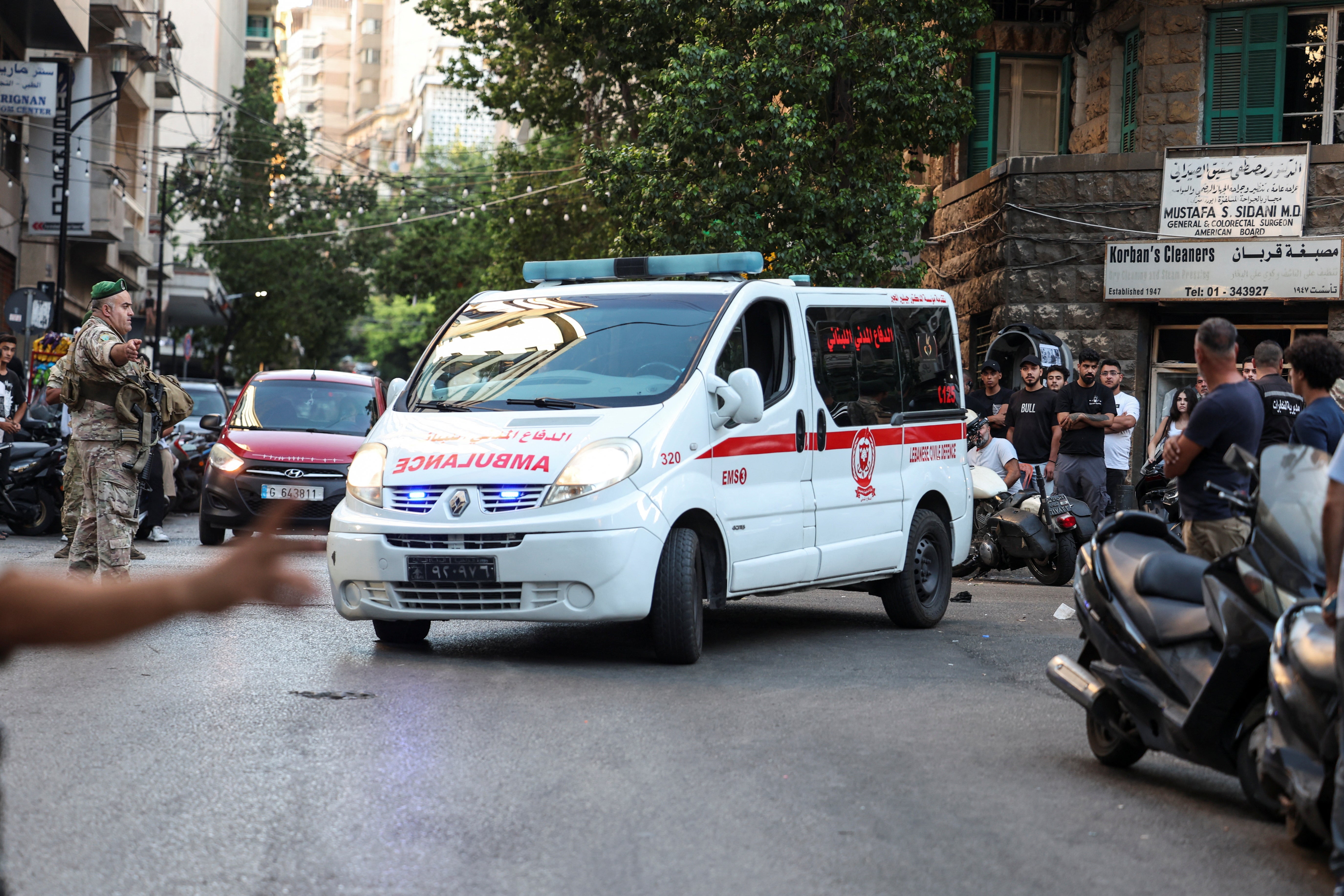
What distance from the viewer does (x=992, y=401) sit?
1562cm

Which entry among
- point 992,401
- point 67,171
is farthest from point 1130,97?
point 67,171

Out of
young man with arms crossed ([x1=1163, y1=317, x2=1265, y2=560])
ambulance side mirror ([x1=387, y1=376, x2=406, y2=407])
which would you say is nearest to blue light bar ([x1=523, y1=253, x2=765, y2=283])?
ambulance side mirror ([x1=387, y1=376, x2=406, y2=407])

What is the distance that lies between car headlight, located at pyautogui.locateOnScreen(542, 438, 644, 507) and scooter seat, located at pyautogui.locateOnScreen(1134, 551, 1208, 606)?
2.75 m

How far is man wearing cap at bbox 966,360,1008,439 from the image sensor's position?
50.4 feet

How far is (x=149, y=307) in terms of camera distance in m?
49.2

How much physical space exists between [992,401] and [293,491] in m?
6.46

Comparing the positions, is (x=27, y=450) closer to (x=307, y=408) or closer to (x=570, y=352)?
(x=307, y=408)

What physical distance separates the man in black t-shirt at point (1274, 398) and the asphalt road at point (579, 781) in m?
2.15

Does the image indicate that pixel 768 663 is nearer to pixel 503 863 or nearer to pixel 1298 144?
pixel 503 863

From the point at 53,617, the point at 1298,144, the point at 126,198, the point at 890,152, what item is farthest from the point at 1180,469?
the point at 126,198

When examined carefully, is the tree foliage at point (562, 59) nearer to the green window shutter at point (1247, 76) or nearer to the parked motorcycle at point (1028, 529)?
the green window shutter at point (1247, 76)

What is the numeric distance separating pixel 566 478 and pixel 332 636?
206 centimetres

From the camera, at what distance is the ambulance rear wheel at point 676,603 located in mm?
7891

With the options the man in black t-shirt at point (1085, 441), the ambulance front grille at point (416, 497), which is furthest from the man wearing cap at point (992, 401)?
the ambulance front grille at point (416, 497)
